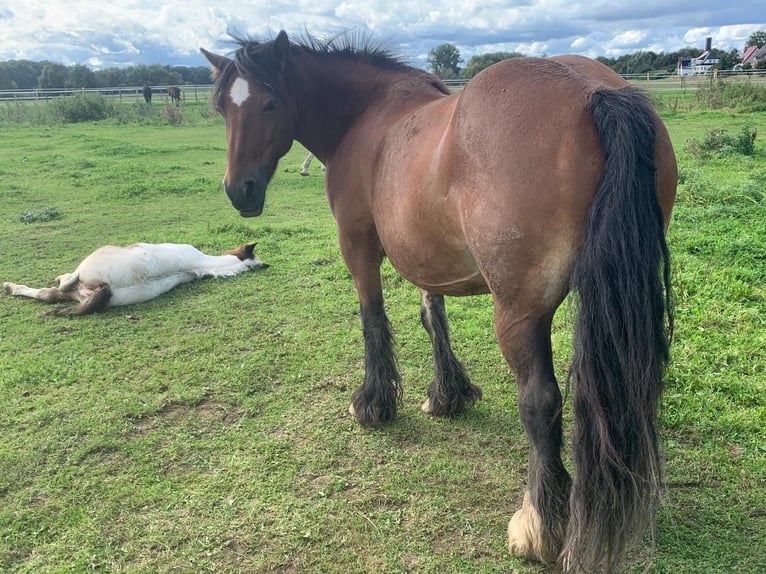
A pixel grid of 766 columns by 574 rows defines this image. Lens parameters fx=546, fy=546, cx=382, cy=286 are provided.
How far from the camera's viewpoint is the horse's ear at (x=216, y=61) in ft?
10.1

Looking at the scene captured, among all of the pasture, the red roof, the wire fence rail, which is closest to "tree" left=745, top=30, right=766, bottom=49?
the red roof

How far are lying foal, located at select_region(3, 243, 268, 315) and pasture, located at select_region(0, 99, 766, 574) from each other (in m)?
0.14

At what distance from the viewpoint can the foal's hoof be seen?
226 centimetres

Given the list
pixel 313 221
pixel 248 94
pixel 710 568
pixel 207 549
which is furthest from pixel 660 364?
pixel 313 221

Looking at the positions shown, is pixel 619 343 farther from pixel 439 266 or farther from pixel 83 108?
pixel 83 108

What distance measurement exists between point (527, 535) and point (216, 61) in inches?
118

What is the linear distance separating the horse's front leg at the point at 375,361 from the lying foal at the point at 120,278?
2.98 m

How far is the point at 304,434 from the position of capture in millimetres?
3297

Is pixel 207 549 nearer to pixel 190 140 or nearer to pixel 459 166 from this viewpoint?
pixel 459 166

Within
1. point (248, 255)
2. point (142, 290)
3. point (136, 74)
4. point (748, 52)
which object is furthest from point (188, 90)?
point (748, 52)

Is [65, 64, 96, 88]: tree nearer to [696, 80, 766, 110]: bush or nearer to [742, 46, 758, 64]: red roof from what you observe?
[696, 80, 766, 110]: bush

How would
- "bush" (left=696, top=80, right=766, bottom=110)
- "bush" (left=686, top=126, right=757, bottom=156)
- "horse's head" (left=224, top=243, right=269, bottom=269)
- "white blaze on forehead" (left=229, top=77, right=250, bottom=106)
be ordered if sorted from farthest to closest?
"bush" (left=696, top=80, right=766, bottom=110) < "bush" (left=686, top=126, right=757, bottom=156) < "horse's head" (left=224, top=243, right=269, bottom=269) < "white blaze on forehead" (left=229, top=77, right=250, bottom=106)

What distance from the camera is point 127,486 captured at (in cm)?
285

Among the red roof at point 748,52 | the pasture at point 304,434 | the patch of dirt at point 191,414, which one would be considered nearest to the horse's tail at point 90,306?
the pasture at point 304,434
